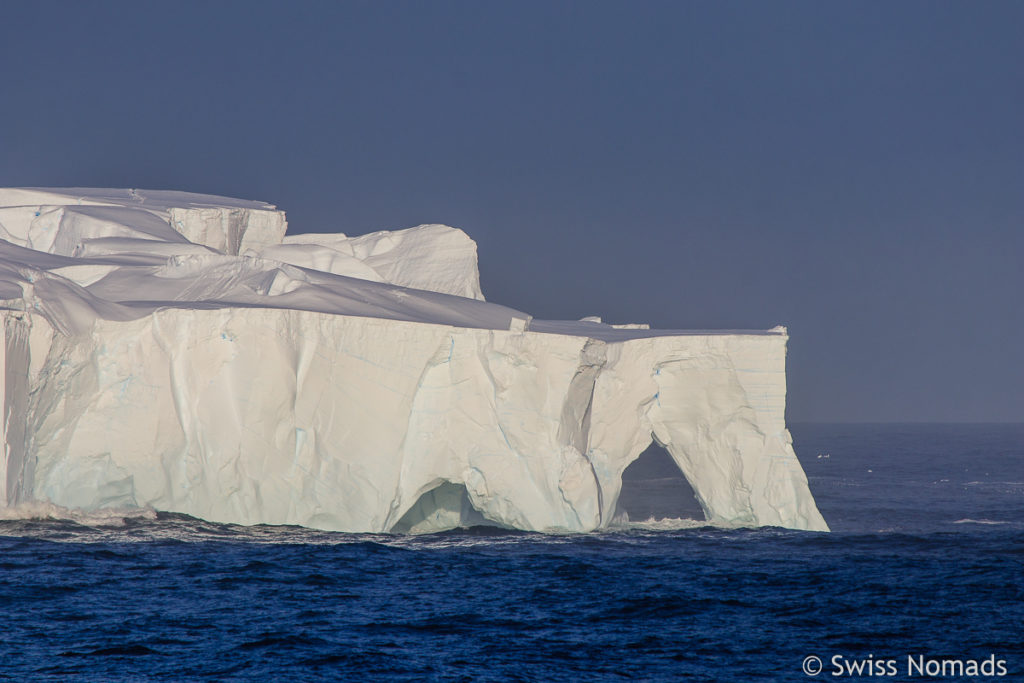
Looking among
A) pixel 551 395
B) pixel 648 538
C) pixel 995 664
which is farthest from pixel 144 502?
pixel 995 664

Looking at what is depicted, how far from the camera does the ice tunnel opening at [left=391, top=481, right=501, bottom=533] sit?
27.3 m

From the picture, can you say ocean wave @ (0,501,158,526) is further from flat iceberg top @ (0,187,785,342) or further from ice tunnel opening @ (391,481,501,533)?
ice tunnel opening @ (391,481,501,533)

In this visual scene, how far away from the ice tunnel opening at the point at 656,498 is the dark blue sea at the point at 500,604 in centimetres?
331

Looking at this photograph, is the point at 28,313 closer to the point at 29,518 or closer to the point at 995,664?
the point at 29,518

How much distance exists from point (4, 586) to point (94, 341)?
19.4 feet

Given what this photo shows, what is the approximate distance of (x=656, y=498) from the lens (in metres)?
37.8

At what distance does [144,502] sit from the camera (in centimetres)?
2477

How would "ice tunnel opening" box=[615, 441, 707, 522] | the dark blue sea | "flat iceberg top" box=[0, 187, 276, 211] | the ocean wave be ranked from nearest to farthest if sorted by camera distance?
the dark blue sea → the ocean wave → "ice tunnel opening" box=[615, 441, 707, 522] → "flat iceberg top" box=[0, 187, 276, 211]

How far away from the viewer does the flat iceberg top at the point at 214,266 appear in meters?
25.4

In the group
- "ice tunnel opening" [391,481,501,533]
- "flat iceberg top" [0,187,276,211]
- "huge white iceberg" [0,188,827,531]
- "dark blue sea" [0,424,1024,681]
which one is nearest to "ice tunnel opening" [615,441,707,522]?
"huge white iceberg" [0,188,827,531]

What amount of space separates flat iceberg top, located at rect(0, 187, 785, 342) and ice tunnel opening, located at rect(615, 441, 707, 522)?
4764 mm

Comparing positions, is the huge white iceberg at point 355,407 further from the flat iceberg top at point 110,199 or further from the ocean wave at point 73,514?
the flat iceberg top at point 110,199

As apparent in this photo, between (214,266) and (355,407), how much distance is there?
6.36 m

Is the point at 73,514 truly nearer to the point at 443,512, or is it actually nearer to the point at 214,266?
the point at 214,266
